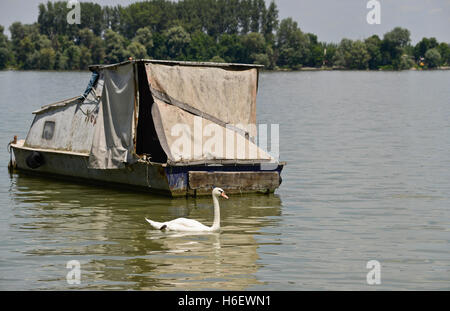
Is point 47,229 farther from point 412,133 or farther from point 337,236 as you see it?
point 412,133

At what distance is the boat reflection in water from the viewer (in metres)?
13.6

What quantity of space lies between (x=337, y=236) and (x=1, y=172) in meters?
14.6

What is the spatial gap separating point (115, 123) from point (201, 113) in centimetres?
254

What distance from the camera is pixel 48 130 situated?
25.3 metres

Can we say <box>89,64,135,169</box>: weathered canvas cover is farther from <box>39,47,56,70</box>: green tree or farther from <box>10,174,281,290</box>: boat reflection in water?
<box>39,47,56,70</box>: green tree

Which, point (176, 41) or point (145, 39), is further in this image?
point (176, 41)

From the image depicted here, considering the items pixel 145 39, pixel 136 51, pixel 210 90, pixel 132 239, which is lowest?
pixel 132 239

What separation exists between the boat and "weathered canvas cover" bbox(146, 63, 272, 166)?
3 cm

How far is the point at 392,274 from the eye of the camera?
46.0 feet

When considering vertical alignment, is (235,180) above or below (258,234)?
above

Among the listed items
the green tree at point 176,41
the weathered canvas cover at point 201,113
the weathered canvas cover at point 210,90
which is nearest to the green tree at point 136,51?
the green tree at point 176,41

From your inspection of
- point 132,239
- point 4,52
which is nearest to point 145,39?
point 4,52

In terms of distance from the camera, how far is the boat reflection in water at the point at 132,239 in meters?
13.6

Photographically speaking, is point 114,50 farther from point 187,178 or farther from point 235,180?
point 187,178
